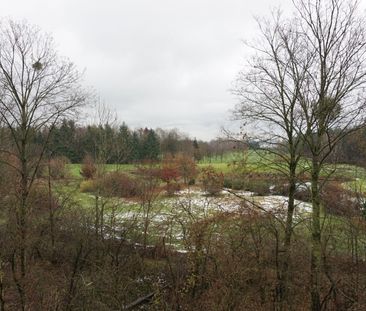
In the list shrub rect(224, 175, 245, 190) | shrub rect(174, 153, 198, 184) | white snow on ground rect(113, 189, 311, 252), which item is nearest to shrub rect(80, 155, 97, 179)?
white snow on ground rect(113, 189, 311, 252)

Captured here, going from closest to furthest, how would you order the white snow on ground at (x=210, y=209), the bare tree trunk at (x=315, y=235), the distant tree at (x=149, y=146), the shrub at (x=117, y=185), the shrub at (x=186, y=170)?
the bare tree trunk at (x=315, y=235)
the white snow on ground at (x=210, y=209)
the shrub at (x=117, y=185)
the shrub at (x=186, y=170)
the distant tree at (x=149, y=146)

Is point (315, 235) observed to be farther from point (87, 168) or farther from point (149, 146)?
point (149, 146)

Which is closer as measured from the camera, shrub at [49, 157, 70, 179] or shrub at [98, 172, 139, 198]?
shrub at [98, 172, 139, 198]

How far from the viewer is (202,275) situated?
46.0 ft

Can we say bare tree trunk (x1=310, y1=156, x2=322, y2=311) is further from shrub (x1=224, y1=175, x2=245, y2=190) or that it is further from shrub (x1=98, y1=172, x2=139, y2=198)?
shrub (x1=98, y1=172, x2=139, y2=198)

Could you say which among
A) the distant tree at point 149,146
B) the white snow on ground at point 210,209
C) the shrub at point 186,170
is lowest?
the white snow on ground at point 210,209

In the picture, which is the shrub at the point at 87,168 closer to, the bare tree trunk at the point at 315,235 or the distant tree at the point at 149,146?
the bare tree trunk at the point at 315,235

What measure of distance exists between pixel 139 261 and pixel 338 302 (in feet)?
30.6

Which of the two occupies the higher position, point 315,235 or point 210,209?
point 315,235

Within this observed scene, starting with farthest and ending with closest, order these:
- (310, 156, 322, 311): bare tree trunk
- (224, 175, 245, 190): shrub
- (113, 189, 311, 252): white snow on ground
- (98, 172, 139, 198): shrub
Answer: (98, 172, 139, 198): shrub, (113, 189, 311, 252): white snow on ground, (224, 175, 245, 190): shrub, (310, 156, 322, 311): bare tree trunk

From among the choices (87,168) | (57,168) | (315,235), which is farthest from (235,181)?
(87,168)

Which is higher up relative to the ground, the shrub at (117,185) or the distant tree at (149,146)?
the distant tree at (149,146)

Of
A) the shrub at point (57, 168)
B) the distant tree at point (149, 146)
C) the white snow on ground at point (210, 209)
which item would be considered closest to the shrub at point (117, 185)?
the white snow on ground at point (210, 209)

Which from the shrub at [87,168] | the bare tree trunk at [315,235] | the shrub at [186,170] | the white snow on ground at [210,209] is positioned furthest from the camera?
the shrub at [186,170]
